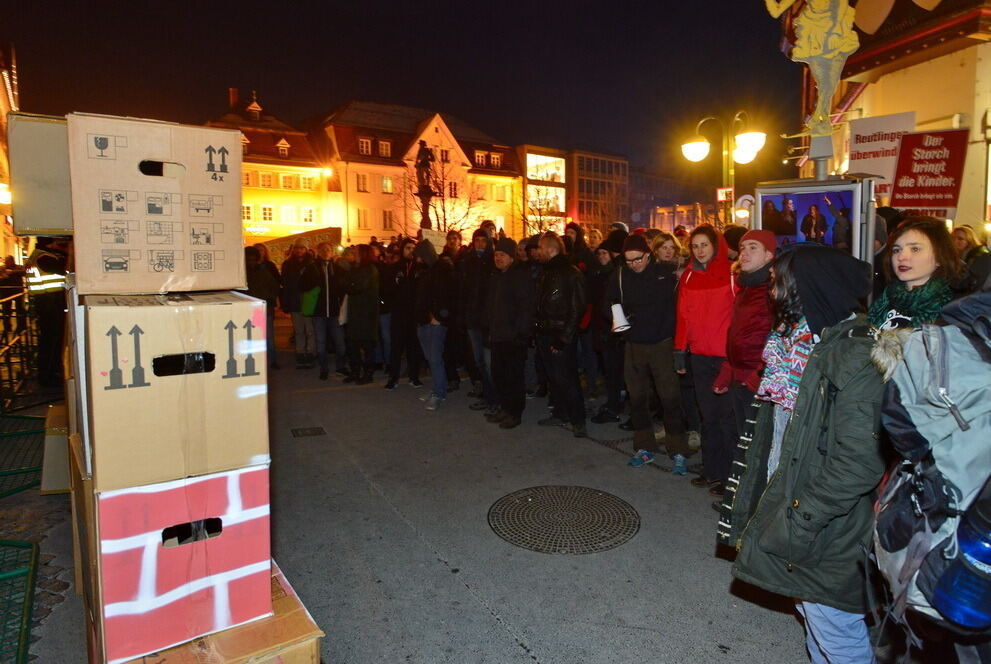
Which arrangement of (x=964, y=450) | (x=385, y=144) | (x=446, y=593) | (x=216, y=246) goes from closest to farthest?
(x=964, y=450) < (x=216, y=246) < (x=446, y=593) < (x=385, y=144)

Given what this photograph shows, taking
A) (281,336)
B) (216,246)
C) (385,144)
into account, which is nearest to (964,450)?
(216,246)

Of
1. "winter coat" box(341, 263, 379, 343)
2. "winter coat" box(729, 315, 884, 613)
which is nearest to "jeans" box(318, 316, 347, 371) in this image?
"winter coat" box(341, 263, 379, 343)

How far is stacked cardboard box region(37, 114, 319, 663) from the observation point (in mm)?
2020

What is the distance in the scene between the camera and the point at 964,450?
1969mm

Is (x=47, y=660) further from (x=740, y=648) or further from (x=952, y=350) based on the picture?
(x=952, y=350)

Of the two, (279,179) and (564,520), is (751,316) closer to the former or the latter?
(564,520)

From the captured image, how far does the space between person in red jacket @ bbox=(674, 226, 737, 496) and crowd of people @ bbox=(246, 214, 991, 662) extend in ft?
0.05

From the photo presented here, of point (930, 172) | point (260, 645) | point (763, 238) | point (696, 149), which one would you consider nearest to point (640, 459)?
point (763, 238)

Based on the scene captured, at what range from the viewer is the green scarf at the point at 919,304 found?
9.22 ft

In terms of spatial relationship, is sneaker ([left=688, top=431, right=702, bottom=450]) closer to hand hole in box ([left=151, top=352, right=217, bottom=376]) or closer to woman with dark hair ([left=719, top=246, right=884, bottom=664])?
woman with dark hair ([left=719, top=246, right=884, bottom=664])

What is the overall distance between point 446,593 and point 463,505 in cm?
134

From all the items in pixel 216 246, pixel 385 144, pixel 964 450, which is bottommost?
pixel 964 450

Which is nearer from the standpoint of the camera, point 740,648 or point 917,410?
point 917,410

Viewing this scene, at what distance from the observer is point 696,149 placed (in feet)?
46.3
